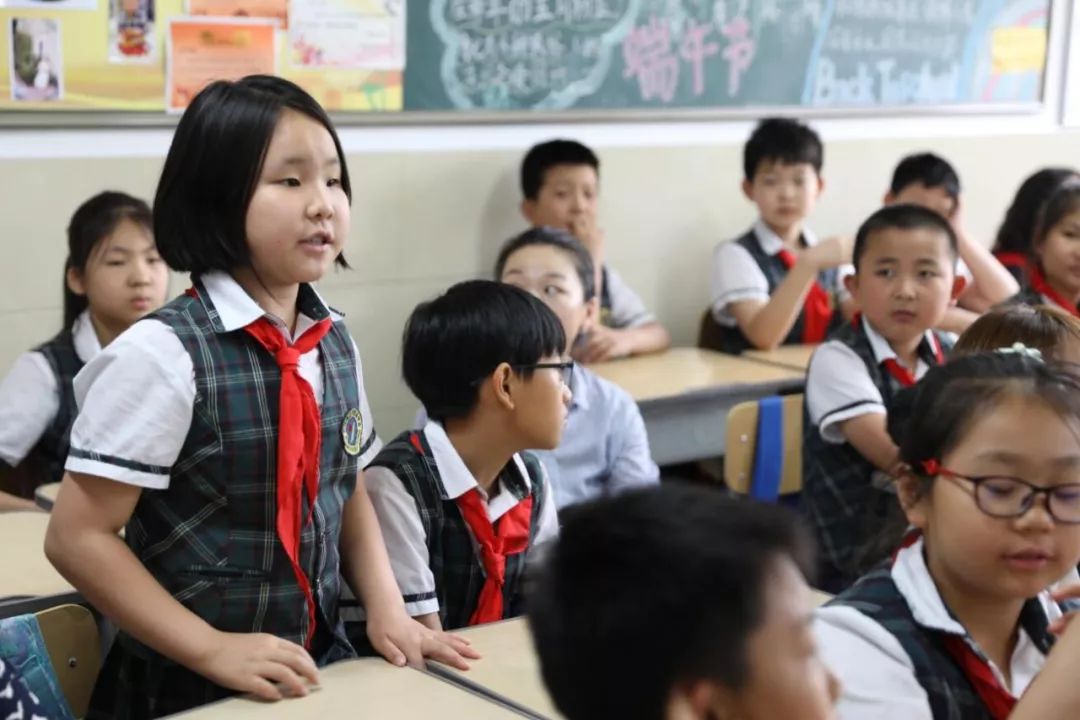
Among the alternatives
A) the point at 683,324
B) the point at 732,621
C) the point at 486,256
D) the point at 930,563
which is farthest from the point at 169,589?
the point at 683,324

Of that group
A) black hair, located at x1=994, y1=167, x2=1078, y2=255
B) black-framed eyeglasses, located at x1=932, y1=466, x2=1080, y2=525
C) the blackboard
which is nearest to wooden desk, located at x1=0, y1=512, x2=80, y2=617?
black-framed eyeglasses, located at x1=932, y1=466, x2=1080, y2=525

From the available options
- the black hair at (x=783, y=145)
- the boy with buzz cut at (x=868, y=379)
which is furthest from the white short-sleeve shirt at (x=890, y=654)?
the black hair at (x=783, y=145)

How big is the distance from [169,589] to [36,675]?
21 cm

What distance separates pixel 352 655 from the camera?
76.7 inches

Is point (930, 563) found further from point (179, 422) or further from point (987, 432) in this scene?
point (179, 422)

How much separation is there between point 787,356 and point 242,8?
176 centimetres

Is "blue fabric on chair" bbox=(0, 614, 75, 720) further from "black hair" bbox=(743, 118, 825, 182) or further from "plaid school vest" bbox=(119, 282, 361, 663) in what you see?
"black hair" bbox=(743, 118, 825, 182)

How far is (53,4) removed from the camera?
324cm

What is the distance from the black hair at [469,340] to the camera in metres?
2.18

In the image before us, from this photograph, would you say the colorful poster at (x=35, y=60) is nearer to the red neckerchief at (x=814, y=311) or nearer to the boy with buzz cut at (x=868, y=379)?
the boy with buzz cut at (x=868, y=379)

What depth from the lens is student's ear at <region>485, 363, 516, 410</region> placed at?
7.10 feet

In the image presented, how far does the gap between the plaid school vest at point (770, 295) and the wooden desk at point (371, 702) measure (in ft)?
8.98

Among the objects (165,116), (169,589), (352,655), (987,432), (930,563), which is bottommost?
(352,655)

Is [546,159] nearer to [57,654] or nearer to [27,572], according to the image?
[27,572]
